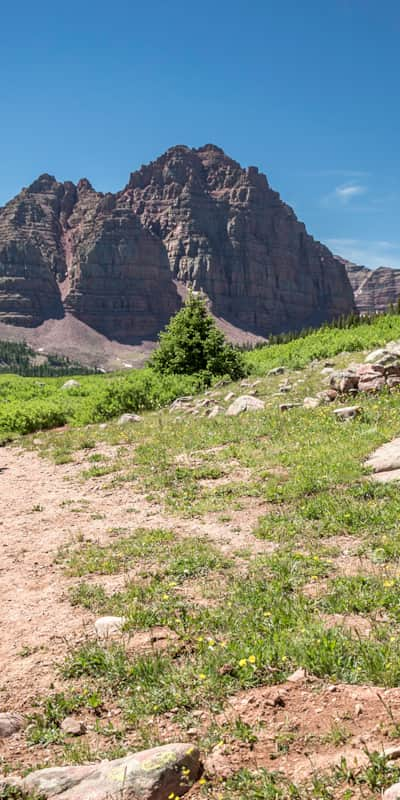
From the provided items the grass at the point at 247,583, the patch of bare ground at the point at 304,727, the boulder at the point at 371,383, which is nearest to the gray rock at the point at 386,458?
the grass at the point at 247,583

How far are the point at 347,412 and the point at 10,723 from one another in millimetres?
10308

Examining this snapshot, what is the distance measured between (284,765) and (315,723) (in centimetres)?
41

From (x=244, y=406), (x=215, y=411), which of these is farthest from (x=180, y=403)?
(x=244, y=406)

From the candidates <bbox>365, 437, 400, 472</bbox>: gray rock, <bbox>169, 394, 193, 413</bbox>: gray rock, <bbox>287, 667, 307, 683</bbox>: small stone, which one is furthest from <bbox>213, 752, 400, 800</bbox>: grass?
<bbox>169, 394, 193, 413</bbox>: gray rock

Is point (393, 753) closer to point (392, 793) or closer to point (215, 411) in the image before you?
point (392, 793)

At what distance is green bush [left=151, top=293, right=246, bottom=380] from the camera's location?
2466cm

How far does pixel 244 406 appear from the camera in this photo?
54.3 ft

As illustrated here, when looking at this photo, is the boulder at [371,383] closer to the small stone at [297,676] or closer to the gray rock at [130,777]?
the small stone at [297,676]

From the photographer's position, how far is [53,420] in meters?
20.5

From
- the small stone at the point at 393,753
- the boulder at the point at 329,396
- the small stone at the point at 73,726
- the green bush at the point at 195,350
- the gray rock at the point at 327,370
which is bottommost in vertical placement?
the small stone at the point at 73,726

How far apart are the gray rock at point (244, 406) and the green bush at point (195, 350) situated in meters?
7.26

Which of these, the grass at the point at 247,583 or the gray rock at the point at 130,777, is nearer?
the gray rock at the point at 130,777

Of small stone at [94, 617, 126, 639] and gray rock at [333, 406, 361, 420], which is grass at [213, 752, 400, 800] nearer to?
small stone at [94, 617, 126, 639]

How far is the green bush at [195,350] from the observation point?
2466 centimetres
